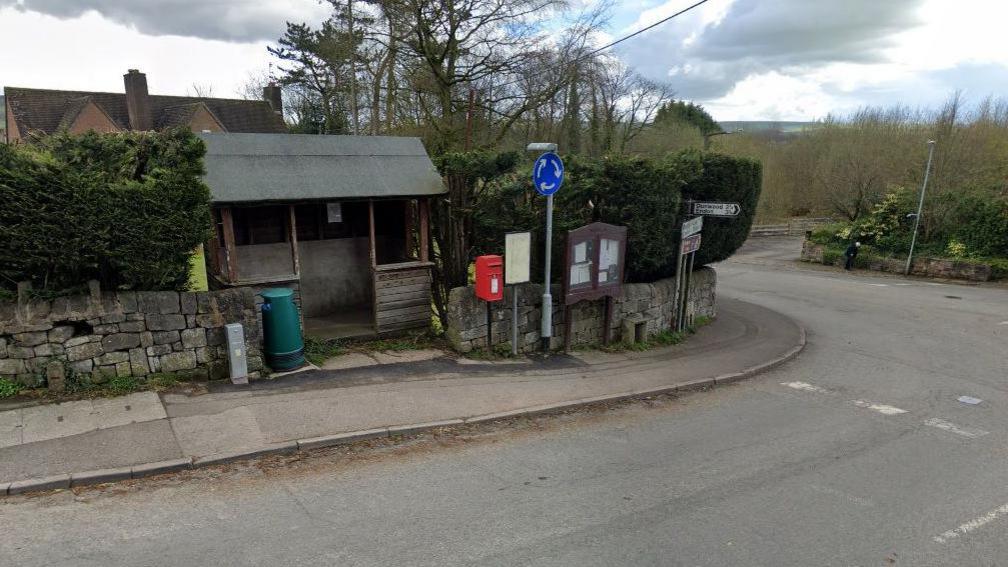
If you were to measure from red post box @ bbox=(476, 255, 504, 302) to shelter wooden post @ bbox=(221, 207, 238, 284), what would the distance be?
354 centimetres

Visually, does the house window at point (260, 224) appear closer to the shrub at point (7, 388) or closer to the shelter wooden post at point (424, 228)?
the shelter wooden post at point (424, 228)

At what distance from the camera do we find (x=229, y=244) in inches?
318

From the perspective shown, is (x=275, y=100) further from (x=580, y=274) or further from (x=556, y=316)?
(x=580, y=274)

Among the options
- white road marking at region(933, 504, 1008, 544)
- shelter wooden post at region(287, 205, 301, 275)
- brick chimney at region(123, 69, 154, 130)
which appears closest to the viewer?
white road marking at region(933, 504, 1008, 544)

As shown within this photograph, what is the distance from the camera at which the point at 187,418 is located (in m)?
6.23

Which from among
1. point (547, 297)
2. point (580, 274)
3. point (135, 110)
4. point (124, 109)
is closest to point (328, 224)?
point (547, 297)

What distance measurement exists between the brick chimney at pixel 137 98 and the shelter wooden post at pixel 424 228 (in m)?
36.2

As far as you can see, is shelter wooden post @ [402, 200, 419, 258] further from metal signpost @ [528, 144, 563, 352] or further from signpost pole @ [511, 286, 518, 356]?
metal signpost @ [528, 144, 563, 352]

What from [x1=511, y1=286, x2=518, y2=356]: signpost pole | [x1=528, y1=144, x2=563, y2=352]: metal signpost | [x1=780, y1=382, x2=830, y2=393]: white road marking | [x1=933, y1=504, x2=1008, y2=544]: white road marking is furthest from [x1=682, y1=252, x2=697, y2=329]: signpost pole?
[x1=933, y1=504, x2=1008, y2=544]: white road marking

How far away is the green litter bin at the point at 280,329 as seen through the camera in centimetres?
775

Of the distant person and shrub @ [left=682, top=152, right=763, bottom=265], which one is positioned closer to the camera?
shrub @ [left=682, top=152, right=763, bottom=265]

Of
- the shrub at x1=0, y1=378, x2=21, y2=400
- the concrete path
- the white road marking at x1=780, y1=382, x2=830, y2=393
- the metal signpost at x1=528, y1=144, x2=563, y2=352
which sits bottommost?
the white road marking at x1=780, y1=382, x2=830, y2=393

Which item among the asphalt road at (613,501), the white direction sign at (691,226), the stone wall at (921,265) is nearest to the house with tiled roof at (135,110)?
the stone wall at (921,265)

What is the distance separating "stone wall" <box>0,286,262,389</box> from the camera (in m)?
6.38
